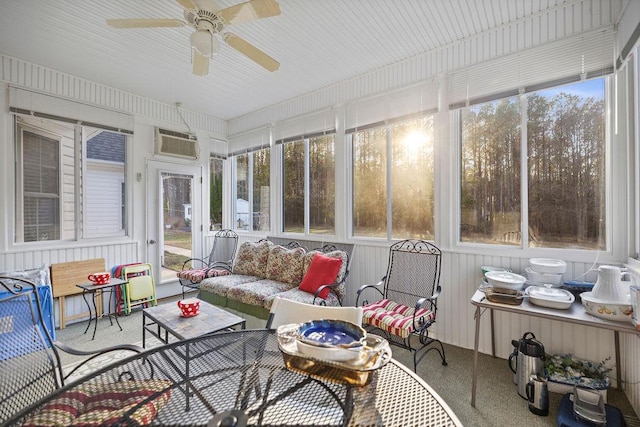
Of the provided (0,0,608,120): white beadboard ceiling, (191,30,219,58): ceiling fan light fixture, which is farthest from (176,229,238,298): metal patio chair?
(191,30,219,58): ceiling fan light fixture

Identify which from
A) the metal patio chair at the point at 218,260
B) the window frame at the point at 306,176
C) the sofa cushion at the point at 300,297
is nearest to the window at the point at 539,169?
the sofa cushion at the point at 300,297

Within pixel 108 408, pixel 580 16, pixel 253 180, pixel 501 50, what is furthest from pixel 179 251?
pixel 580 16

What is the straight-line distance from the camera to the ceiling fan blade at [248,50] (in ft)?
7.48

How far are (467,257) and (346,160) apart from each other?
1.90 m

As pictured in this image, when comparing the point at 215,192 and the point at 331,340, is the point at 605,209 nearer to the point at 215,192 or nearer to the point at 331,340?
the point at 331,340

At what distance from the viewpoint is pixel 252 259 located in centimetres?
412

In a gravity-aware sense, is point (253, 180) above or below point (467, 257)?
above

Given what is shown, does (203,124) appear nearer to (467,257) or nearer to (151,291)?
(151,291)

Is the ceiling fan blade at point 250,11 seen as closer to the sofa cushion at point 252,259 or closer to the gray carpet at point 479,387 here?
the sofa cushion at point 252,259

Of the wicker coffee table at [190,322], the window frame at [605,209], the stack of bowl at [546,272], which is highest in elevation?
the window frame at [605,209]

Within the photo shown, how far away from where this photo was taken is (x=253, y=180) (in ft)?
17.1

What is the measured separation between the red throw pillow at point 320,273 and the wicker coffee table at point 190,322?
3.44 ft

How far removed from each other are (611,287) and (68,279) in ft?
17.4

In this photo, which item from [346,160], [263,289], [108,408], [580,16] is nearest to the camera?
[108,408]
